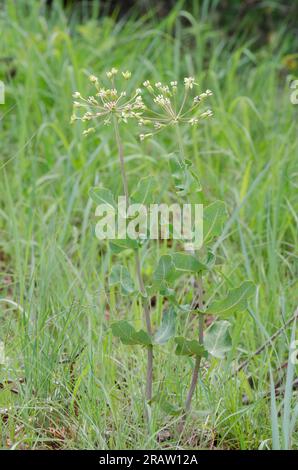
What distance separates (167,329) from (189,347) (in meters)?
0.08

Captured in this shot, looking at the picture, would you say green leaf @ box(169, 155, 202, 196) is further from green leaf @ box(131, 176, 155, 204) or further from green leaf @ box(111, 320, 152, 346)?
green leaf @ box(111, 320, 152, 346)

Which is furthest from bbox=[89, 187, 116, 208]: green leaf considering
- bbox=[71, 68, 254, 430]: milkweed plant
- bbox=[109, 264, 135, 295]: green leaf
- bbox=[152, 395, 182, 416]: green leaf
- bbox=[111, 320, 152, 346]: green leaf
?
bbox=[152, 395, 182, 416]: green leaf

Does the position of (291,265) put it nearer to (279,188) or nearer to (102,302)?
(279,188)

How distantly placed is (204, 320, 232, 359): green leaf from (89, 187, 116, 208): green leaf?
14.1 inches

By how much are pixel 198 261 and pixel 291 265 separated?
103 centimetres

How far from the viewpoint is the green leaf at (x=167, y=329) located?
182 cm

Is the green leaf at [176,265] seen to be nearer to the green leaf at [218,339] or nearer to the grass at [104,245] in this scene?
the green leaf at [218,339]

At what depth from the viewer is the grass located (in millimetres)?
1906

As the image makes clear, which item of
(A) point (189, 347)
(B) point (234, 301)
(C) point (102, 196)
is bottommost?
(A) point (189, 347)

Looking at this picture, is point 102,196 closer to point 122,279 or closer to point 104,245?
point 122,279

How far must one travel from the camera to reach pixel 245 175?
3.00 m

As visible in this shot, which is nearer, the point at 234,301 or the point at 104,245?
the point at 234,301

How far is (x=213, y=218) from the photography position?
1.76 meters

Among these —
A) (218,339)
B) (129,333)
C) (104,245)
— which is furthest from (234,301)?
(104,245)
